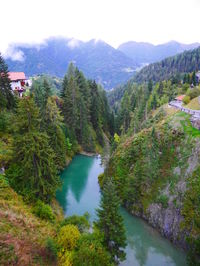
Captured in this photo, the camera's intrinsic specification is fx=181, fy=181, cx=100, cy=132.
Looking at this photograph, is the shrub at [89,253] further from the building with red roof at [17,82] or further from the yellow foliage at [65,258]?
the building with red roof at [17,82]

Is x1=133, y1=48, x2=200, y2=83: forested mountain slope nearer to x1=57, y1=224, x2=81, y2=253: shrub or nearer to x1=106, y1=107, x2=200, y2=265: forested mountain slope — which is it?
x1=106, y1=107, x2=200, y2=265: forested mountain slope

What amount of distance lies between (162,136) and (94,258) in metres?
21.2

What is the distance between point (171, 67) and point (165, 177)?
176m

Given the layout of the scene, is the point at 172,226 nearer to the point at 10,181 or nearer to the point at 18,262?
the point at 18,262

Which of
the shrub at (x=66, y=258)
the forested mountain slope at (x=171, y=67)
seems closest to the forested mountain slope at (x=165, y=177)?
the shrub at (x=66, y=258)

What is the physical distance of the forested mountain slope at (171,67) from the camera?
530ft

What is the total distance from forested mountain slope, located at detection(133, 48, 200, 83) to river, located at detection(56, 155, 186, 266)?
14234 cm

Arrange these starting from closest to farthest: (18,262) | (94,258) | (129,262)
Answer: (18,262) → (94,258) → (129,262)

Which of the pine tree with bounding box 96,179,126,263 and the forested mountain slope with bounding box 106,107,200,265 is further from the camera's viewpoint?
the forested mountain slope with bounding box 106,107,200,265

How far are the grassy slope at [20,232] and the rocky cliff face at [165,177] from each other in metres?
13.5

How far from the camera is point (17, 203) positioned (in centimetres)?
1917

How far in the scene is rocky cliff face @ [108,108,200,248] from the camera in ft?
73.2

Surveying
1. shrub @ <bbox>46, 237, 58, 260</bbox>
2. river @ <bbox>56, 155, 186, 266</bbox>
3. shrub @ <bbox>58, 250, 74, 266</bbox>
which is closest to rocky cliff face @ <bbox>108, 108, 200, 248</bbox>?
river @ <bbox>56, 155, 186, 266</bbox>

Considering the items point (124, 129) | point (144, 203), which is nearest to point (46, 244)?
point (144, 203)
